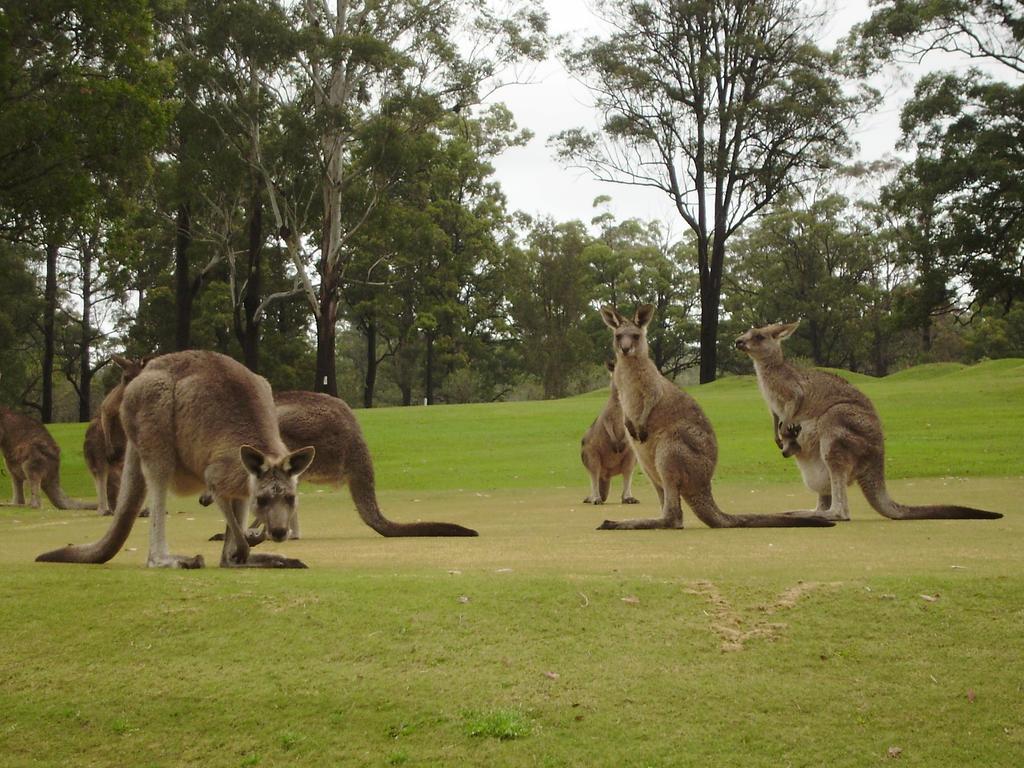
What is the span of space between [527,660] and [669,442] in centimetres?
522

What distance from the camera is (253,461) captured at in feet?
22.7

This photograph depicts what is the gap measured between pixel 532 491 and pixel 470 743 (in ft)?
42.1

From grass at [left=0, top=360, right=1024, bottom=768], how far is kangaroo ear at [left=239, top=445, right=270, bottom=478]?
0.68 metres

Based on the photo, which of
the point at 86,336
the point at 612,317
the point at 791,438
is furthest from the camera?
the point at 86,336

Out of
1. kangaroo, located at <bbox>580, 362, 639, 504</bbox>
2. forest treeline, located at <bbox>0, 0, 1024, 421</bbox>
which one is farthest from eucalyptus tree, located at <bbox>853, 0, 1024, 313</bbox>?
kangaroo, located at <bbox>580, 362, 639, 504</bbox>

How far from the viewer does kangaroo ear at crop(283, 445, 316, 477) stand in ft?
22.9

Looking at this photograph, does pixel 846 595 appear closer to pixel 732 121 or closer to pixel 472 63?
pixel 472 63

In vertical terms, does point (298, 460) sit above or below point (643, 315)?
below

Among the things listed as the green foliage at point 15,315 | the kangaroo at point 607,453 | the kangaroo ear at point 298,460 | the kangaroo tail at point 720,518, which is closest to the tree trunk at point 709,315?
the green foliage at point 15,315

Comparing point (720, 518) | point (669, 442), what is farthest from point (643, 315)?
point (720, 518)

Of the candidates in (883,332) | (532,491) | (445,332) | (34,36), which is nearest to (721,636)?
(532,491)

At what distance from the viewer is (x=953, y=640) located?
5.45 m

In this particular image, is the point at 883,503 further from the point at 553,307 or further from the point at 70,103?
the point at 553,307

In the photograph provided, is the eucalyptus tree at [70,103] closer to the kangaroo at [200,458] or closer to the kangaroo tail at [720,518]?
the kangaroo at [200,458]
